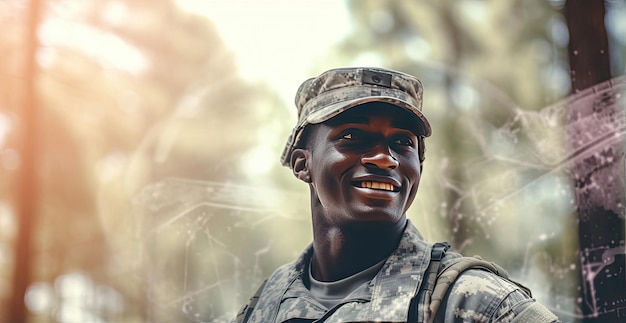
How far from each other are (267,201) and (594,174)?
5.12 ft

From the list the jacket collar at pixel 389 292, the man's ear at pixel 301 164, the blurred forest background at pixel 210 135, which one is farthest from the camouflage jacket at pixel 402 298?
the blurred forest background at pixel 210 135

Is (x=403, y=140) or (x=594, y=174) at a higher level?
(x=594, y=174)

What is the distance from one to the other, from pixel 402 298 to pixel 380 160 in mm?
320

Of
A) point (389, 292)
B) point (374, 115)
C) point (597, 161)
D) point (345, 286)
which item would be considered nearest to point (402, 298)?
point (389, 292)

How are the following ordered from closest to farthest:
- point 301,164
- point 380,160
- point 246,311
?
point 380,160
point 301,164
point 246,311

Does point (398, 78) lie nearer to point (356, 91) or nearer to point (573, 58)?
point (356, 91)

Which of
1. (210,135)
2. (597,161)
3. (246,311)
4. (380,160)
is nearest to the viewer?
(380,160)

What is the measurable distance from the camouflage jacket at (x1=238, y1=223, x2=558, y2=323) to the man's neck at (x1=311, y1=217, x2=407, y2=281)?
0.04m

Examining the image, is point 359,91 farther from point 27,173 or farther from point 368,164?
point 27,173

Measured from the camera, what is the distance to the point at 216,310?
10.5ft

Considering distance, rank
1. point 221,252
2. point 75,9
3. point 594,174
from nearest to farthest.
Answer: point 594,174 < point 221,252 < point 75,9

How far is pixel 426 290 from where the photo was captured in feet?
4.67

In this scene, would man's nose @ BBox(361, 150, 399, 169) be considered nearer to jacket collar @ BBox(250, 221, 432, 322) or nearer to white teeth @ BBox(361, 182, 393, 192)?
white teeth @ BBox(361, 182, 393, 192)

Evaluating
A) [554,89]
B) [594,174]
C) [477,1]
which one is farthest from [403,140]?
[477,1]
